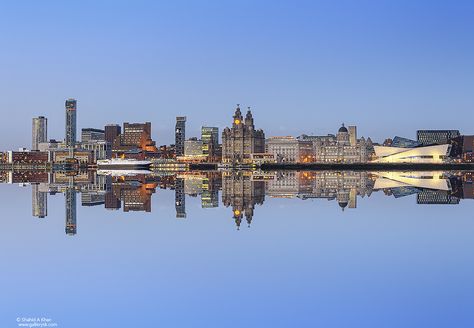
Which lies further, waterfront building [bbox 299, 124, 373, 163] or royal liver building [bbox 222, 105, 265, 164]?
waterfront building [bbox 299, 124, 373, 163]

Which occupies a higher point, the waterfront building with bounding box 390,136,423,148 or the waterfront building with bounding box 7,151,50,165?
the waterfront building with bounding box 390,136,423,148

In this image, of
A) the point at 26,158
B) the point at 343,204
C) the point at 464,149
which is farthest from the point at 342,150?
the point at 343,204

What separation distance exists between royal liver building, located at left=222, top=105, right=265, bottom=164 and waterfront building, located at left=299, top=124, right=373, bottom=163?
99.1ft

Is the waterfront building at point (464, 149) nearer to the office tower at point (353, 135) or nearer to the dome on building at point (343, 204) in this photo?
the office tower at point (353, 135)

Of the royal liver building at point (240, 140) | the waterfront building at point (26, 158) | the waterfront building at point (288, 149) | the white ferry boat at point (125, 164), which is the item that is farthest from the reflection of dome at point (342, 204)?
the waterfront building at point (26, 158)

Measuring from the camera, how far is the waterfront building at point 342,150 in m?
176

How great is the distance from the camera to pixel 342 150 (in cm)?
17688

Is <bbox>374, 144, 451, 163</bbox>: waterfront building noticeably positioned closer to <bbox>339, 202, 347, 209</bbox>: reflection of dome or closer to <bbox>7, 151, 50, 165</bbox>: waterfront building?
<bbox>7, 151, 50, 165</bbox>: waterfront building

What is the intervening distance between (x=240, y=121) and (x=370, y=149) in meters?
53.7

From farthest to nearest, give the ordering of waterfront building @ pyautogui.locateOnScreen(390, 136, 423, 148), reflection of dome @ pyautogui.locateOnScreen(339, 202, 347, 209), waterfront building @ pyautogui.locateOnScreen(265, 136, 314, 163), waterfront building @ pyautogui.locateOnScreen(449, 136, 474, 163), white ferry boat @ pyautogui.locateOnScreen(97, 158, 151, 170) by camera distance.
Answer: waterfront building @ pyautogui.locateOnScreen(449, 136, 474, 163), waterfront building @ pyautogui.locateOnScreen(265, 136, 314, 163), waterfront building @ pyautogui.locateOnScreen(390, 136, 423, 148), white ferry boat @ pyautogui.locateOnScreen(97, 158, 151, 170), reflection of dome @ pyautogui.locateOnScreen(339, 202, 347, 209)

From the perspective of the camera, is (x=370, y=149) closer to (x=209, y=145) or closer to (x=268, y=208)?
(x=209, y=145)

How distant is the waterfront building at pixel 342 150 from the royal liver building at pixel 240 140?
3019 cm

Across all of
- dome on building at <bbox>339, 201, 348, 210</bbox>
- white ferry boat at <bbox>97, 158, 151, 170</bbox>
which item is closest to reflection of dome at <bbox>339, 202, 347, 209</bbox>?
dome on building at <bbox>339, 201, 348, 210</bbox>

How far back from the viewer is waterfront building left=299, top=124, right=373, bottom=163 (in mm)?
176000
